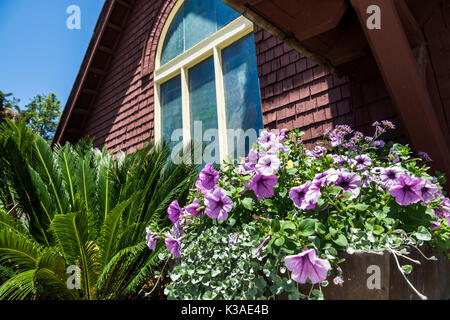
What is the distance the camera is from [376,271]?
126 centimetres

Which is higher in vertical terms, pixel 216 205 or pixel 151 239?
pixel 216 205

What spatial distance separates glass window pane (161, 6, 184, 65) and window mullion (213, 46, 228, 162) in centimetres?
116

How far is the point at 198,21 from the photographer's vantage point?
530 cm

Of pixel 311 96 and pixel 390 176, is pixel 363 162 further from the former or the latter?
pixel 311 96

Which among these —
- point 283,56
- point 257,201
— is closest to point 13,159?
point 257,201

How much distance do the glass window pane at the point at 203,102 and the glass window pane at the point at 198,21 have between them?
498mm

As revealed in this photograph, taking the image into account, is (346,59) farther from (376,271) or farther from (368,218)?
(376,271)

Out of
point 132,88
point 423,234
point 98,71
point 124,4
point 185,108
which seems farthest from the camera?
point 98,71

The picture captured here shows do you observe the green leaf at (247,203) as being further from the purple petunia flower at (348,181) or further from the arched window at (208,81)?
the arched window at (208,81)

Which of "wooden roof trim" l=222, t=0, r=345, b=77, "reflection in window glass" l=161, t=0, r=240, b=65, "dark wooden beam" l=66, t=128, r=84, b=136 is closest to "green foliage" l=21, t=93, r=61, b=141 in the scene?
"dark wooden beam" l=66, t=128, r=84, b=136

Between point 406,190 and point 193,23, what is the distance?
491 centimetres

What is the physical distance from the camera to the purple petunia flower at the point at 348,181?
1568 millimetres

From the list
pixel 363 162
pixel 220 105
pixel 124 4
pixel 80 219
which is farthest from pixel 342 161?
pixel 124 4

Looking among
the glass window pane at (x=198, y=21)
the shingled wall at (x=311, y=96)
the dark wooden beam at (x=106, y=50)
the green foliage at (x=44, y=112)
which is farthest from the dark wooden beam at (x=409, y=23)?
the green foliage at (x=44, y=112)
